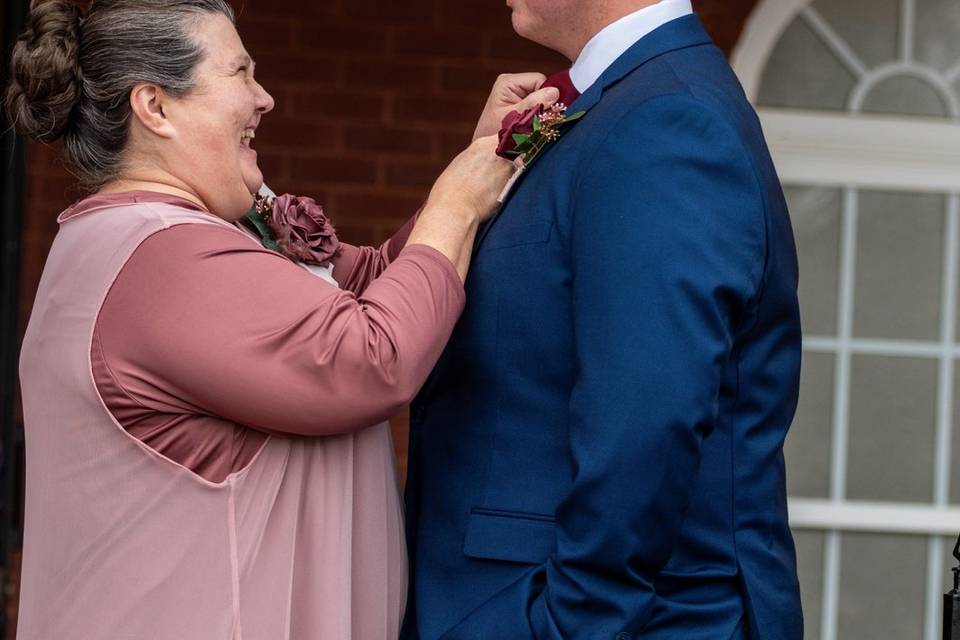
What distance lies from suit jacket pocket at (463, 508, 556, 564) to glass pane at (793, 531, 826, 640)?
2.72m

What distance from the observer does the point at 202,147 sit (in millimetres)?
2289

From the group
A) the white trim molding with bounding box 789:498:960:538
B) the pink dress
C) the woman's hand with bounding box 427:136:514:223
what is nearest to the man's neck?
the woman's hand with bounding box 427:136:514:223

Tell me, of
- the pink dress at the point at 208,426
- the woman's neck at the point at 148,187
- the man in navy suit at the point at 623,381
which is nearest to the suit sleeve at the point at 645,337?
the man in navy suit at the point at 623,381

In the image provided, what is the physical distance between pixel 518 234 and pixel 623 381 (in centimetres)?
34

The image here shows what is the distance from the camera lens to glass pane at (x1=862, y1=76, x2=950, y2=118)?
4598 millimetres

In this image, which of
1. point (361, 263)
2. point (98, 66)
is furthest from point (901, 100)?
point (98, 66)

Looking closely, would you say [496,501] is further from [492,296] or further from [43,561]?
[43,561]

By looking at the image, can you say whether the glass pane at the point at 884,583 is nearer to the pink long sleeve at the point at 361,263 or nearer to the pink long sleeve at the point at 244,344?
the pink long sleeve at the point at 361,263

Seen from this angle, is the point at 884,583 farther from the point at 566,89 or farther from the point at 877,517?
the point at 566,89

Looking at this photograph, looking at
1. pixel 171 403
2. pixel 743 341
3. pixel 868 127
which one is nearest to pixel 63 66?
pixel 171 403

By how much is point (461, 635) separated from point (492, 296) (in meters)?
0.51

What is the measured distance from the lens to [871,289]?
4.67m

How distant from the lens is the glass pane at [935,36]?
4609mm

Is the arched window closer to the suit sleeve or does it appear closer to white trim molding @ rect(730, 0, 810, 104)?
white trim molding @ rect(730, 0, 810, 104)
